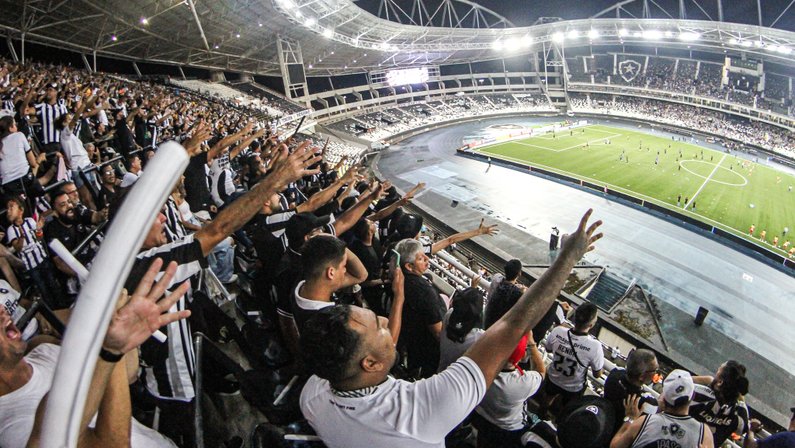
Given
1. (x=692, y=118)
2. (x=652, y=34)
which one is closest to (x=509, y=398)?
(x=652, y=34)

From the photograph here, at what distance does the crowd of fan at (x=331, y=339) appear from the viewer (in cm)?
167

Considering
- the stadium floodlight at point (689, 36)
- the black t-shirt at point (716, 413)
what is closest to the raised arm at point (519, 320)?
the black t-shirt at point (716, 413)

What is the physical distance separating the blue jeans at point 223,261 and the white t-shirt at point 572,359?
4.15 meters

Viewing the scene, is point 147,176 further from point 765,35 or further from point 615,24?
point 615,24

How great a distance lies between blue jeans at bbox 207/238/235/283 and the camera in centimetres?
513

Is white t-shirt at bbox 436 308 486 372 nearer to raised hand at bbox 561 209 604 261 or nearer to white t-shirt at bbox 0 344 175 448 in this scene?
raised hand at bbox 561 209 604 261

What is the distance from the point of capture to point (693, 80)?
58094mm

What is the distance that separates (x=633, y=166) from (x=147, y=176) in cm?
4069

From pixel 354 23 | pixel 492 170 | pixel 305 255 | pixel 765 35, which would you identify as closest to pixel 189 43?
pixel 354 23

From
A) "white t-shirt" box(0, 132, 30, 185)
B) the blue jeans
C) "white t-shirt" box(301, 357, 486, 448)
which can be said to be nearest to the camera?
"white t-shirt" box(301, 357, 486, 448)

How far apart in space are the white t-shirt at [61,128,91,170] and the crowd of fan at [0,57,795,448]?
74 centimetres

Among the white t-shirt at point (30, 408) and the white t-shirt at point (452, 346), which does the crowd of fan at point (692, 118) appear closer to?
the white t-shirt at point (452, 346)

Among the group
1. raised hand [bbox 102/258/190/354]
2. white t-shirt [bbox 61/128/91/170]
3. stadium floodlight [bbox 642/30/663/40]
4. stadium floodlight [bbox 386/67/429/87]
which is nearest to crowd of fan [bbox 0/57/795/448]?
raised hand [bbox 102/258/190/354]

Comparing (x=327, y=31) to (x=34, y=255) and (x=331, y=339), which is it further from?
(x=331, y=339)
